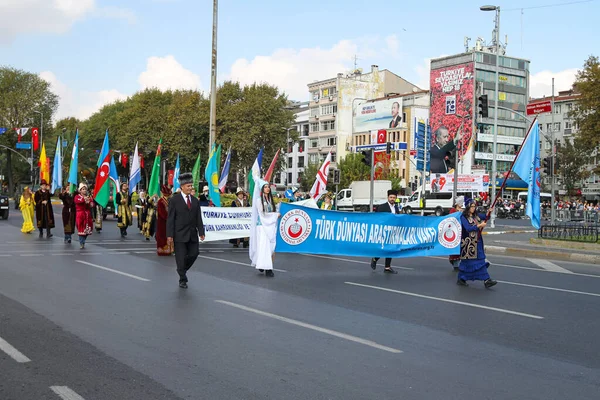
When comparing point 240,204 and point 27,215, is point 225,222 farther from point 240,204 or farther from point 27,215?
point 27,215

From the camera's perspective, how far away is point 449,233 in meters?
15.0

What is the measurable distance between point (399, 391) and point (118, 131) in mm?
78739

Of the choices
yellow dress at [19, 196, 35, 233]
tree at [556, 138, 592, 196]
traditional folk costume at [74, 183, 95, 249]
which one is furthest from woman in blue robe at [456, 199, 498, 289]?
tree at [556, 138, 592, 196]

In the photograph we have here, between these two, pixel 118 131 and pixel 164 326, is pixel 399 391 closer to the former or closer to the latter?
pixel 164 326

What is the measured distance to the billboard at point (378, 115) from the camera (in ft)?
317

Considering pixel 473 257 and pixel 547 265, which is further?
pixel 547 265

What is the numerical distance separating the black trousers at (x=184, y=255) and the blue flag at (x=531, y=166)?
23.1 feet

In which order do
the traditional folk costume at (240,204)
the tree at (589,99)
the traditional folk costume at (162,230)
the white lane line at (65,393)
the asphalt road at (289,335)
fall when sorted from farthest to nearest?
the tree at (589,99) → the traditional folk costume at (240,204) → the traditional folk costume at (162,230) → the asphalt road at (289,335) → the white lane line at (65,393)

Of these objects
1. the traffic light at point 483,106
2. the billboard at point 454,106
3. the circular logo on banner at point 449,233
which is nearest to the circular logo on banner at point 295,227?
the circular logo on banner at point 449,233

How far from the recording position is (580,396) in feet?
18.0

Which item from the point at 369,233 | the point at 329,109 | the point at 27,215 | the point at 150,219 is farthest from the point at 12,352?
the point at 329,109

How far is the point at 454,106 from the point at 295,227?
77.4m

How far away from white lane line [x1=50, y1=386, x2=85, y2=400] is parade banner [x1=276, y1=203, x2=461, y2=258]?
8985 mm

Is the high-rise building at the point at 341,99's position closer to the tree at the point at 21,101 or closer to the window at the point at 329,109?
the window at the point at 329,109
